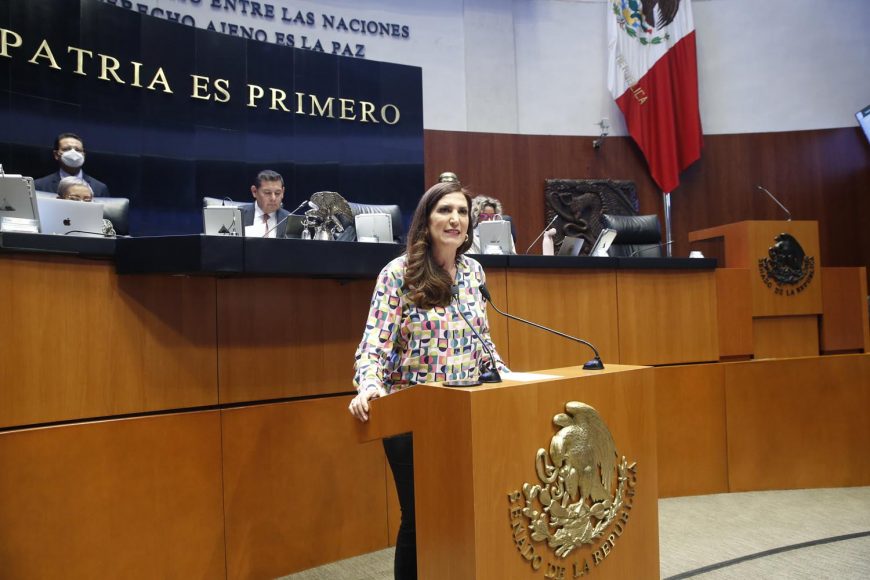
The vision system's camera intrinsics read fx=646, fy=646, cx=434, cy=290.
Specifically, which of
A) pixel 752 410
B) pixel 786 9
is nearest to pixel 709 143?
pixel 786 9

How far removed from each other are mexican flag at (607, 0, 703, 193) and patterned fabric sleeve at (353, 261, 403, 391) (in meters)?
5.67

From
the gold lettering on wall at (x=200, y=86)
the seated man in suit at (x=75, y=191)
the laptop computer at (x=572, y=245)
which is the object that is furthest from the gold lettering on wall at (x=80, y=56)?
the laptop computer at (x=572, y=245)

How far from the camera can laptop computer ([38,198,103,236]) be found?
2.47m

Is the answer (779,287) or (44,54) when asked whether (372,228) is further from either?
(44,54)

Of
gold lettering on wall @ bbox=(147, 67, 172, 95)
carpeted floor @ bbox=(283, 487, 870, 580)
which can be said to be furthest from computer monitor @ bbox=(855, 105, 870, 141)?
gold lettering on wall @ bbox=(147, 67, 172, 95)

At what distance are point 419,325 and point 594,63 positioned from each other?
20.0 feet

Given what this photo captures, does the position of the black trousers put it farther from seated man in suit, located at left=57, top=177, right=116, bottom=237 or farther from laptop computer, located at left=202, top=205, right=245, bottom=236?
seated man in suit, located at left=57, top=177, right=116, bottom=237

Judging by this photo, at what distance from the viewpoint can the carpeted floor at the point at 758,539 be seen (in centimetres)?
253

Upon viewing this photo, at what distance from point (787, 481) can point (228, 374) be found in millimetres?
3154

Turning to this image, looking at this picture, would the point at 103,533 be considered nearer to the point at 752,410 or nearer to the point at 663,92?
the point at 752,410

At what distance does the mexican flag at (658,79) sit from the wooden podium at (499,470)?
223 inches

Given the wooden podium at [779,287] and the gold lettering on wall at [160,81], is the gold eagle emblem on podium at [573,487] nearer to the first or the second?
the wooden podium at [779,287]

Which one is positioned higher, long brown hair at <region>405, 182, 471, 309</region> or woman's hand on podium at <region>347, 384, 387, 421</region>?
long brown hair at <region>405, 182, 471, 309</region>

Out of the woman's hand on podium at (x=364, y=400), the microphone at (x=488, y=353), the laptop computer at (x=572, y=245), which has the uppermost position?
the laptop computer at (x=572, y=245)
